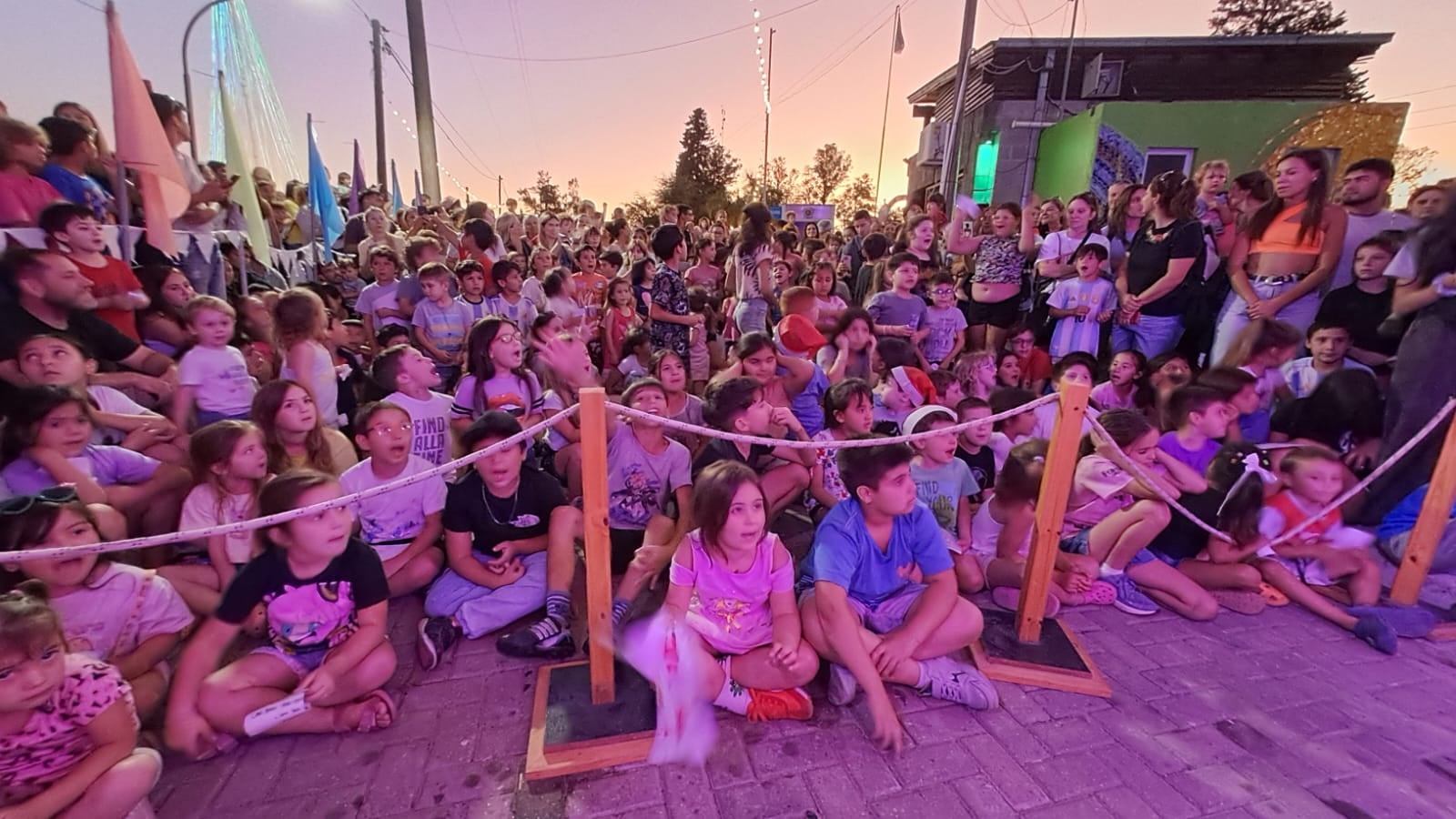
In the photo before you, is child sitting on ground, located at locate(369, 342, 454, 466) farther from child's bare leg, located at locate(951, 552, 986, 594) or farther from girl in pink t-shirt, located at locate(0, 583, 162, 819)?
child's bare leg, located at locate(951, 552, 986, 594)

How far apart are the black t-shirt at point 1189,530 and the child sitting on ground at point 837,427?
176 cm

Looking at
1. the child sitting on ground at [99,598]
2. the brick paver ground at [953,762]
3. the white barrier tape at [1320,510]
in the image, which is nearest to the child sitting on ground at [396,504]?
the brick paver ground at [953,762]

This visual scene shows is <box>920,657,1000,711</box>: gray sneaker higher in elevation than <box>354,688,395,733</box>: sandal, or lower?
higher

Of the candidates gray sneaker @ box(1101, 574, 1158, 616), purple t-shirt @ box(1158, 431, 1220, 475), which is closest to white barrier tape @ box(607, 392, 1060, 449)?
gray sneaker @ box(1101, 574, 1158, 616)

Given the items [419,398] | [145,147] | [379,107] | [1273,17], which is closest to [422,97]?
[379,107]

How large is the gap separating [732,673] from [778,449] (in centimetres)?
171

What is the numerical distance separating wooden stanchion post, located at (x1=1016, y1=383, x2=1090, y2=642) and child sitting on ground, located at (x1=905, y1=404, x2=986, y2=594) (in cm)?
50

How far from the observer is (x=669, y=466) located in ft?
11.6

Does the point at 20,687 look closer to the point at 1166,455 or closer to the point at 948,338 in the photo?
the point at 1166,455

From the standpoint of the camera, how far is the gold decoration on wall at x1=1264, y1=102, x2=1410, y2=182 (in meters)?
14.3

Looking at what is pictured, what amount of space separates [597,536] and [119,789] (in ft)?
4.95

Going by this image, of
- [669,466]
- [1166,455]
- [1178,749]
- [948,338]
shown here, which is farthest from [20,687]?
[948,338]

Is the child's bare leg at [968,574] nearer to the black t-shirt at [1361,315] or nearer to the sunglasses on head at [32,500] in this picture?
the black t-shirt at [1361,315]

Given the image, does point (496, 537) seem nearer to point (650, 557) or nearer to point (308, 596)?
point (650, 557)
